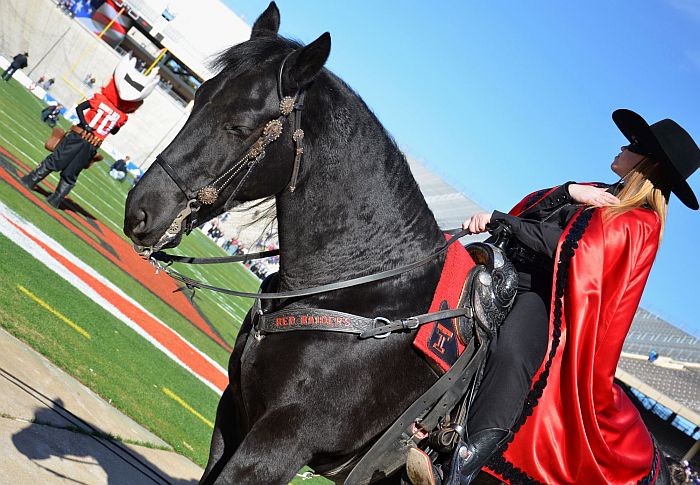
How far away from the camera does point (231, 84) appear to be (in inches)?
154

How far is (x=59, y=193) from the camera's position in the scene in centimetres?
1545

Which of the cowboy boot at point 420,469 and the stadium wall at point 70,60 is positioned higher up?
the cowboy boot at point 420,469

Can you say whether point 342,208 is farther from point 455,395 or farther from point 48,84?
point 48,84

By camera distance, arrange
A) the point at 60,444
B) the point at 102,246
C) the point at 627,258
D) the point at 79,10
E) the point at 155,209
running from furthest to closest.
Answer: the point at 79,10 → the point at 102,246 → the point at 60,444 → the point at 627,258 → the point at 155,209

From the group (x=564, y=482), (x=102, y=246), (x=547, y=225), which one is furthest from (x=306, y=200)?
(x=102, y=246)

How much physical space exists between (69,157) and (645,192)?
1272 cm

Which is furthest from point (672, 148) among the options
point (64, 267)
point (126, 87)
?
point (126, 87)

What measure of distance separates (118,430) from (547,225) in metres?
4.13

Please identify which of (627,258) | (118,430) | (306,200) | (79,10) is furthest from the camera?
(79,10)

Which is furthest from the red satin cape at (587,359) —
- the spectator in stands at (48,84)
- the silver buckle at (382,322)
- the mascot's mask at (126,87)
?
the spectator in stands at (48,84)

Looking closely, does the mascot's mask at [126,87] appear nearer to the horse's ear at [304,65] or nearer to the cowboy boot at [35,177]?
the cowboy boot at [35,177]

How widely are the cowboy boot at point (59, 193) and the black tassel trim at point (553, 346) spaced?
12.7 metres

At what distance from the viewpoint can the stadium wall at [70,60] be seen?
53869 mm

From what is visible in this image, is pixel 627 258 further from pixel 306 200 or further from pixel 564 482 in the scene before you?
pixel 306 200
